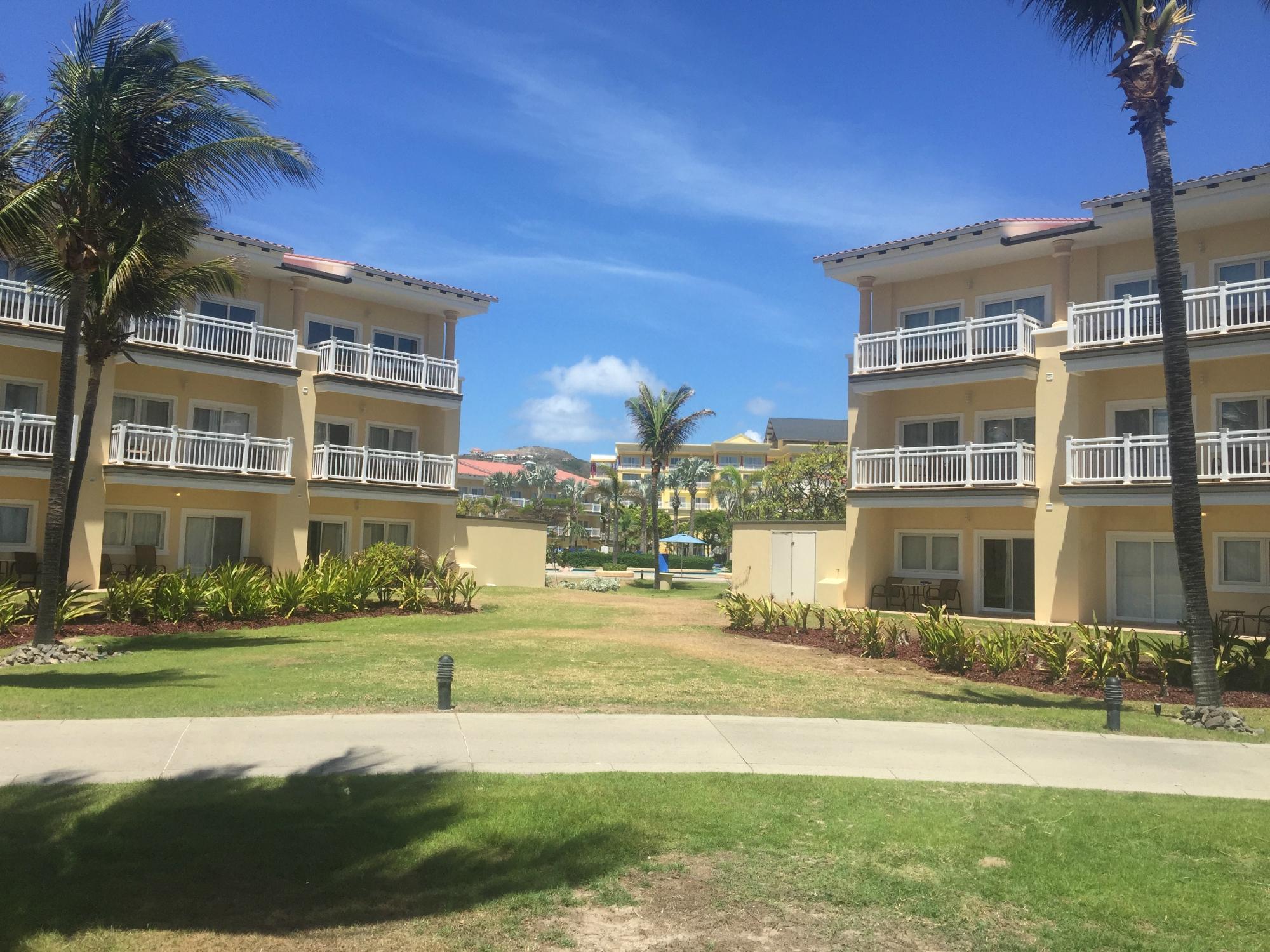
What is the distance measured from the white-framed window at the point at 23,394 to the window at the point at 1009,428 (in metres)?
23.9

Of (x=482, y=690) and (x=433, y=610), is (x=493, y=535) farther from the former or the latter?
(x=482, y=690)

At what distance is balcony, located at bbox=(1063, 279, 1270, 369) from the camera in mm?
20125

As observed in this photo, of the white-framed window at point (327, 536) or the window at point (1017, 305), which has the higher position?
the window at point (1017, 305)

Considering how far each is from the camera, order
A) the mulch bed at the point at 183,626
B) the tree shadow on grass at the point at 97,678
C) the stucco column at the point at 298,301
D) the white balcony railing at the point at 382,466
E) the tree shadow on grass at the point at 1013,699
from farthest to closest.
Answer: the stucco column at the point at 298,301 < the white balcony railing at the point at 382,466 < the mulch bed at the point at 183,626 < the tree shadow on grass at the point at 1013,699 < the tree shadow on grass at the point at 97,678

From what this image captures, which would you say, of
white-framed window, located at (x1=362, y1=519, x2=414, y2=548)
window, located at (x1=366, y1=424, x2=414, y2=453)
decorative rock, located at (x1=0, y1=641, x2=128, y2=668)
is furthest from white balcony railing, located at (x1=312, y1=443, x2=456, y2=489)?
decorative rock, located at (x1=0, y1=641, x2=128, y2=668)

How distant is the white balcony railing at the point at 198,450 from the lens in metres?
23.9

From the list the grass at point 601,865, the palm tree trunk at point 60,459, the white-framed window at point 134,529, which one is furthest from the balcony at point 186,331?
the grass at point 601,865

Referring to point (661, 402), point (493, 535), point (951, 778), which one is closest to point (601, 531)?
point (661, 402)

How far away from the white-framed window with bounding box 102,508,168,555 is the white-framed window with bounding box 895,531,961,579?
20.1 metres

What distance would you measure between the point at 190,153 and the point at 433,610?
1127cm

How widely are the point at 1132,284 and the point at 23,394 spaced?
88.4 ft

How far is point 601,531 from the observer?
91.5 meters

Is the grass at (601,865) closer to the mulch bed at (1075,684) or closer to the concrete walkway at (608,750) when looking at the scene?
the concrete walkway at (608,750)

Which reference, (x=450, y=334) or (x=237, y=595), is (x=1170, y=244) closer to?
(x=237, y=595)
